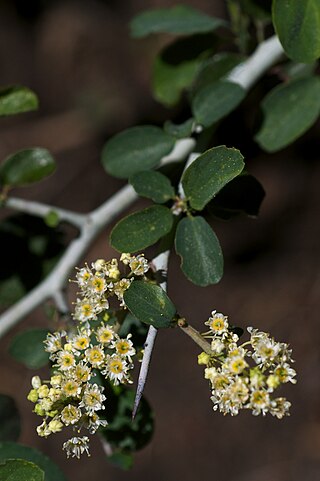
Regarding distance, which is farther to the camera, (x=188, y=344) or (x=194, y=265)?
(x=188, y=344)

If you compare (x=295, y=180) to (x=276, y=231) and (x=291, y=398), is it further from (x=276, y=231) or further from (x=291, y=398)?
(x=291, y=398)

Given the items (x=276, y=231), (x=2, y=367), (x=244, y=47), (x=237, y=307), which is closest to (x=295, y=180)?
(x=276, y=231)

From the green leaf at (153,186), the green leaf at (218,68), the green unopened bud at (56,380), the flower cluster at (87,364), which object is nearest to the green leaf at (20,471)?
the flower cluster at (87,364)

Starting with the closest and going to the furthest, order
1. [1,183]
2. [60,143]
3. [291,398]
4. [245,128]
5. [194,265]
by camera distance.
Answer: [194,265]
[1,183]
[245,128]
[291,398]
[60,143]

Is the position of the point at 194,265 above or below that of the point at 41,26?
above

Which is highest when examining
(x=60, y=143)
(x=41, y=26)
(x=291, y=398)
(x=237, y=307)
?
(x=41, y=26)

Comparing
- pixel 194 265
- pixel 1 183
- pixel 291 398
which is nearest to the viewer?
pixel 194 265

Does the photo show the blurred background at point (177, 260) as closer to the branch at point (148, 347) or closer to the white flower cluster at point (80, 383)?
the branch at point (148, 347)
